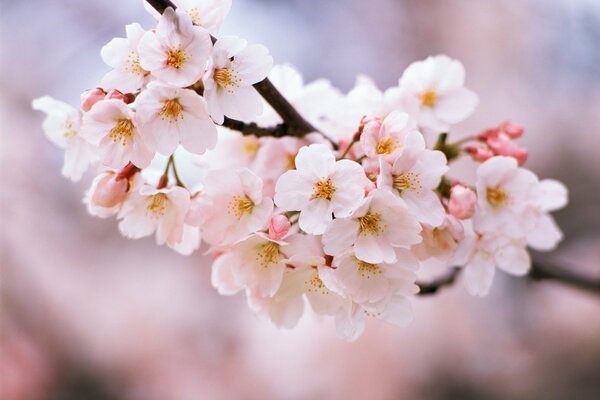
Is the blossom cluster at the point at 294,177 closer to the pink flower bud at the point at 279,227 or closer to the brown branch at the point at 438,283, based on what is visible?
the pink flower bud at the point at 279,227

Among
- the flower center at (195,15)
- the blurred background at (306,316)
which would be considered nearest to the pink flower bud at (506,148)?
the flower center at (195,15)

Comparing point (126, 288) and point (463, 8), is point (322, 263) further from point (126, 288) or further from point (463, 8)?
point (463, 8)

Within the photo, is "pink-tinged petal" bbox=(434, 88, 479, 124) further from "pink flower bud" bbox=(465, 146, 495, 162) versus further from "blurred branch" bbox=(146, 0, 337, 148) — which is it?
"blurred branch" bbox=(146, 0, 337, 148)

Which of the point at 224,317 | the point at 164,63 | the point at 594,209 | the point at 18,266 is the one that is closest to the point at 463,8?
the point at 594,209

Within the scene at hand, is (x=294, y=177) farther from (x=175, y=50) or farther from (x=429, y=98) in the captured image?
(x=429, y=98)

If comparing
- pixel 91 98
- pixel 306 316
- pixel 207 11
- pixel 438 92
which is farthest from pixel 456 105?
pixel 306 316

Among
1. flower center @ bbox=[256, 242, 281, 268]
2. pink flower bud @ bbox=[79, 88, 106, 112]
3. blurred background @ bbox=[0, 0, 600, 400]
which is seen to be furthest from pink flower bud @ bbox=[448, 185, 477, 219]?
blurred background @ bbox=[0, 0, 600, 400]

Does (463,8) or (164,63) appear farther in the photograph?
(463,8)
